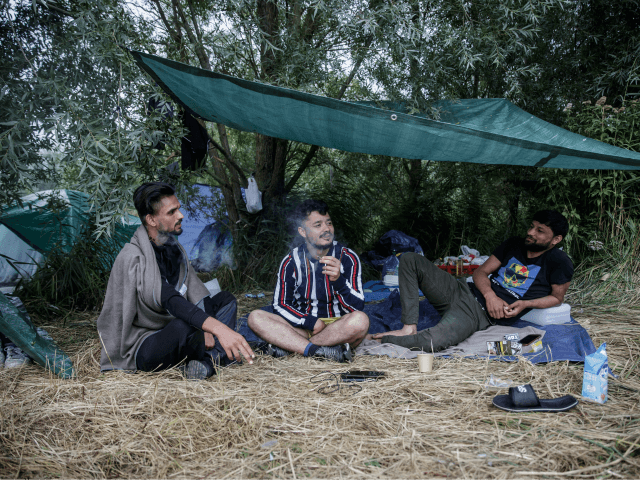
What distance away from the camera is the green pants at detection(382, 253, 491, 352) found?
2682mm

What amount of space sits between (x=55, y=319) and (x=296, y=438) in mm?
2827

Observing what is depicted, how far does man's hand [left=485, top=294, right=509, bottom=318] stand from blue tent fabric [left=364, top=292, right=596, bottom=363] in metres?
0.14

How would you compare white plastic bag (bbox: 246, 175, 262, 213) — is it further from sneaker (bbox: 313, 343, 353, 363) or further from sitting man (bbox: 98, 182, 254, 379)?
sneaker (bbox: 313, 343, 353, 363)

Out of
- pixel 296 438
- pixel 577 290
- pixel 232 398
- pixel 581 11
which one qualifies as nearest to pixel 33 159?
pixel 232 398

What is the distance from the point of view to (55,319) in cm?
353

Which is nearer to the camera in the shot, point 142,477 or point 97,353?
point 142,477

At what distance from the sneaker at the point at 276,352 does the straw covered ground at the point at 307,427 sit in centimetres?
28

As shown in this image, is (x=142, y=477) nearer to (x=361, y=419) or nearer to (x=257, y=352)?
(x=361, y=419)

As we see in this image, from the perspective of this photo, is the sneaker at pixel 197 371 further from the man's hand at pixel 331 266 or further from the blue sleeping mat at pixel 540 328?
the man's hand at pixel 331 266

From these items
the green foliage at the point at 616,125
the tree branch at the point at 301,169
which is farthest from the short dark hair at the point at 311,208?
the green foliage at the point at 616,125

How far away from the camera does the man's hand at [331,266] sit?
2477 millimetres

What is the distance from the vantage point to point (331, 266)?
2.52m

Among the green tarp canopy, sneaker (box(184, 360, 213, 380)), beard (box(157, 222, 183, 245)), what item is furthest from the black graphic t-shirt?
beard (box(157, 222, 183, 245))

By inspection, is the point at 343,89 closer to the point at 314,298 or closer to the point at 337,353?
the point at 314,298
